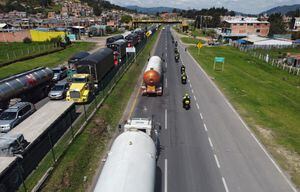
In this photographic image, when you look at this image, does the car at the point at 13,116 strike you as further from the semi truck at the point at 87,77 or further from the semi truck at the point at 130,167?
the semi truck at the point at 130,167

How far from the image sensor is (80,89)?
31.2 meters

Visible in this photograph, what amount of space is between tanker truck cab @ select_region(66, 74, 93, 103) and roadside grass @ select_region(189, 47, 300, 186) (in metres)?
17.9

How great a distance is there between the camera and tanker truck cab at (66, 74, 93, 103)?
3100 cm

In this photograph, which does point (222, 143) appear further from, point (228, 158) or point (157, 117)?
point (157, 117)

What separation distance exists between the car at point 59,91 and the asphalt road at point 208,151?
9749 millimetres

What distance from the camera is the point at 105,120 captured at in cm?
2712

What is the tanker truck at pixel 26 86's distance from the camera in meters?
27.5

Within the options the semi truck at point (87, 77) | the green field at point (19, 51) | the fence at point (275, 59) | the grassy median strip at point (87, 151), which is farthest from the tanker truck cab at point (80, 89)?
the fence at point (275, 59)

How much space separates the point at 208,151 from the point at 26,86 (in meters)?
22.2

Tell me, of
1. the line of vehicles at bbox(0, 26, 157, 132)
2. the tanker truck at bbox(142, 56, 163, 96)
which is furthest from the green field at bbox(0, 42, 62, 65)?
the tanker truck at bbox(142, 56, 163, 96)

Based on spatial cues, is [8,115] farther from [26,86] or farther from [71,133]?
[26,86]

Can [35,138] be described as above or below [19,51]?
above

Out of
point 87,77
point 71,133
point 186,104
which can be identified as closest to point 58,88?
point 87,77

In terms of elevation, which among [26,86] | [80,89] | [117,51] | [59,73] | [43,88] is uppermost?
[117,51]
